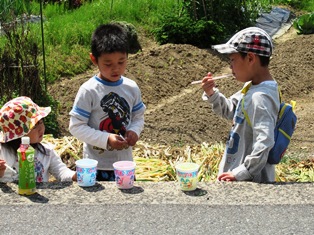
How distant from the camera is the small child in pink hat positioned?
4461mm

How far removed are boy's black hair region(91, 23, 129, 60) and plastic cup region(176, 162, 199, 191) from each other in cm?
87

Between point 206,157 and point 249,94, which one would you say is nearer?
point 249,94

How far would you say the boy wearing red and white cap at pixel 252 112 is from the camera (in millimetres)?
4238

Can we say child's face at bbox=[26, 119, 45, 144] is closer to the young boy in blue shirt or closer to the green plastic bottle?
the young boy in blue shirt

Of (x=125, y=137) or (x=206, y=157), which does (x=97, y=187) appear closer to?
(x=125, y=137)

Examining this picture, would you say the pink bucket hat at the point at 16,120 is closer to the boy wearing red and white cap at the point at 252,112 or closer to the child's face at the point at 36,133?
the child's face at the point at 36,133

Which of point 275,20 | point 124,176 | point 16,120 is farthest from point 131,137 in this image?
point 275,20

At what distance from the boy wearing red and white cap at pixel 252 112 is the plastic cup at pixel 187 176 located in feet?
0.88

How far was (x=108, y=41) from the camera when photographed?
15.2ft

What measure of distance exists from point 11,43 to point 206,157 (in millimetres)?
2544

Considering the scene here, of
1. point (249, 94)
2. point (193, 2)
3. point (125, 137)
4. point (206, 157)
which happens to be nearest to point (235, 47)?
point (249, 94)

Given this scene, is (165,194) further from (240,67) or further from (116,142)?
(240,67)

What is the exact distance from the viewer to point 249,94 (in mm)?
4336

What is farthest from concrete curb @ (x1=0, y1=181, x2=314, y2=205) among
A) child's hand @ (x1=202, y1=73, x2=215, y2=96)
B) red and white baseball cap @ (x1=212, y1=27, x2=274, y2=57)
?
red and white baseball cap @ (x1=212, y1=27, x2=274, y2=57)
